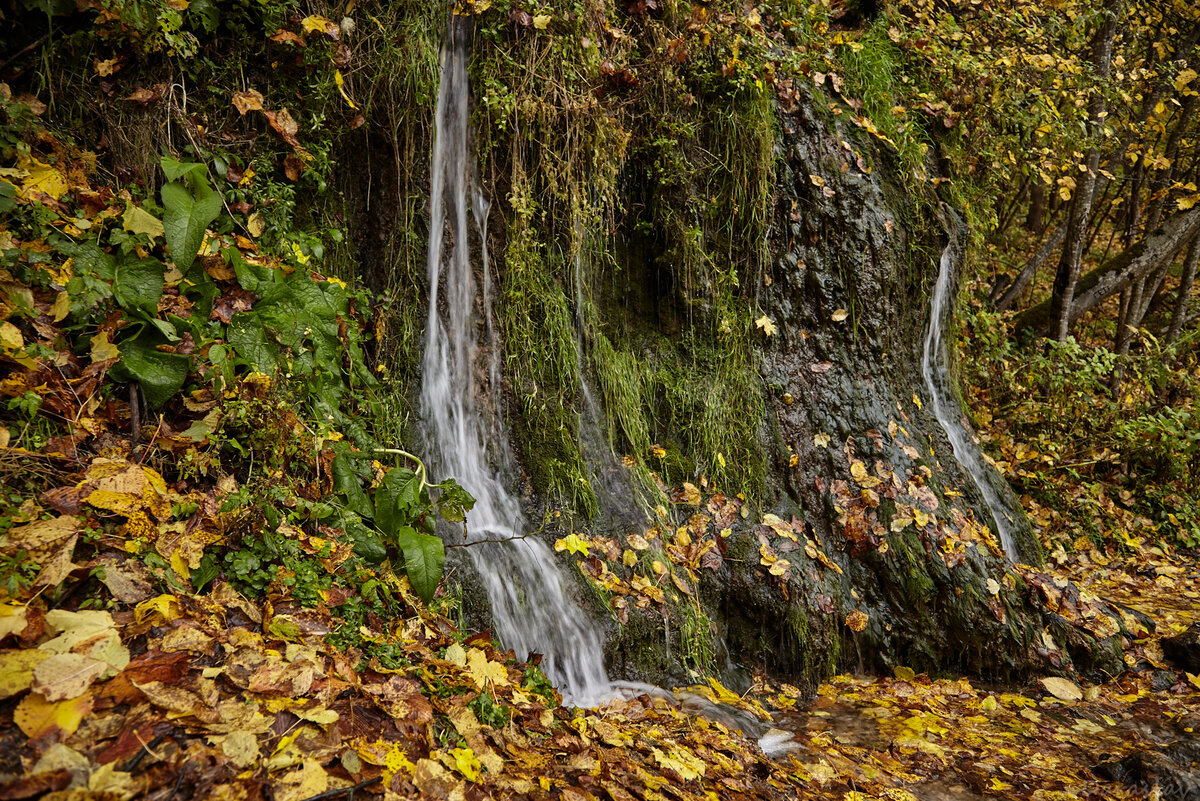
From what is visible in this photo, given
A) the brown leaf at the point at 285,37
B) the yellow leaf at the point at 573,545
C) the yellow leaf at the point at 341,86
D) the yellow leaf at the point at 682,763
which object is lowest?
the yellow leaf at the point at 682,763

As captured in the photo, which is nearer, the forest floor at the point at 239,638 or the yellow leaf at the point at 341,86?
the forest floor at the point at 239,638

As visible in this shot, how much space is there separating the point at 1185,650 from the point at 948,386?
2.67 metres

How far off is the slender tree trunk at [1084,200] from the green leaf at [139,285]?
26.1 feet

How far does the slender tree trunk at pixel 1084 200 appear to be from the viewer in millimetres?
6948

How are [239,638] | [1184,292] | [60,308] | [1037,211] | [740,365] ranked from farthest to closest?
1. [1037,211]
2. [1184,292]
3. [740,365]
4. [60,308]
5. [239,638]

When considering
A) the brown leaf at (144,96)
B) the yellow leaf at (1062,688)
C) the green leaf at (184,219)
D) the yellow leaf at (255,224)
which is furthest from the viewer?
the yellow leaf at (1062,688)

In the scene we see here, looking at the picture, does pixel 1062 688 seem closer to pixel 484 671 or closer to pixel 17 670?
pixel 484 671

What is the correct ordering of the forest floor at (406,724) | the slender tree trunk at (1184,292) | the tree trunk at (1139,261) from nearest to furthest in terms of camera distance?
the forest floor at (406,724) → the tree trunk at (1139,261) → the slender tree trunk at (1184,292)

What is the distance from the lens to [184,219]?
119 inches

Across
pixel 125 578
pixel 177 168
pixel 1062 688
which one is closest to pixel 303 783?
pixel 125 578

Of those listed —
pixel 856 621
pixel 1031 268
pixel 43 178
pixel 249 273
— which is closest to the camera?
pixel 43 178

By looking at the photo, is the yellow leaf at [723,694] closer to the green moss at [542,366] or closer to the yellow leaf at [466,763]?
the green moss at [542,366]

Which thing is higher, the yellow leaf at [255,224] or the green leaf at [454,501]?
the yellow leaf at [255,224]

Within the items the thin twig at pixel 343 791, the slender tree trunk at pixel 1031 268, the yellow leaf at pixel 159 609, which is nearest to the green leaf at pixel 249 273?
the yellow leaf at pixel 159 609
